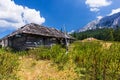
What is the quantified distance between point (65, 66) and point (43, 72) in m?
1.65

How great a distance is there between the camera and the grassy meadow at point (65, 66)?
10782 millimetres

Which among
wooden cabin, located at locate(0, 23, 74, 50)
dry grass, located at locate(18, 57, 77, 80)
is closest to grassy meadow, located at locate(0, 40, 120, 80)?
dry grass, located at locate(18, 57, 77, 80)

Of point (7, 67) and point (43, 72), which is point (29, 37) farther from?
point (7, 67)

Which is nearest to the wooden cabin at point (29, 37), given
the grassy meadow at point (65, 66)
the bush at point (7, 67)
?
the grassy meadow at point (65, 66)

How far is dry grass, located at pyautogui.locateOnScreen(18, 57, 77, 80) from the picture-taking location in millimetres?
13043

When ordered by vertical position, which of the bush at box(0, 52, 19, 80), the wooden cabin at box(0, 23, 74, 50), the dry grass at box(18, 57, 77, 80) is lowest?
the dry grass at box(18, 57, 77, 80)

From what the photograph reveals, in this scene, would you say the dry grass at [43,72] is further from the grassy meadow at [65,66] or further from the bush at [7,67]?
the bush at [7,67]

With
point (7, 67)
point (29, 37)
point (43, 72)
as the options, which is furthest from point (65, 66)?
point (29, 37)

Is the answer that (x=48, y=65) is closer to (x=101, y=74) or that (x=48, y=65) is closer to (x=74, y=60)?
(x=74, y=60)

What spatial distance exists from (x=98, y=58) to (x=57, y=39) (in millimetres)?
23684

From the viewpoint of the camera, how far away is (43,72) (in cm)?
1425

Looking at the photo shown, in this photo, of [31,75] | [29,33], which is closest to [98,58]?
[31,75]

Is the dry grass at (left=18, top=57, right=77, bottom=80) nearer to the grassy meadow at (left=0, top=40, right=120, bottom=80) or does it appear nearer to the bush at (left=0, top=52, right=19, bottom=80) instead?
the grassy meadow at (left=0, top=40, right=120, bottom=80)

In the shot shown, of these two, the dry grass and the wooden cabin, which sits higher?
the wooden cabin
